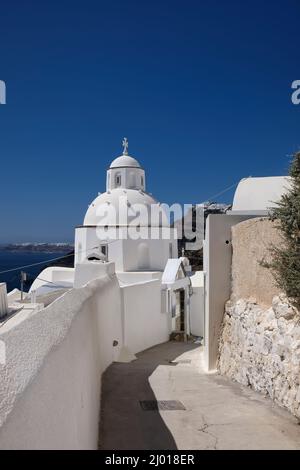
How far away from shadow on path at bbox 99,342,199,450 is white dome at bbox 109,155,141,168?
64.7 ft

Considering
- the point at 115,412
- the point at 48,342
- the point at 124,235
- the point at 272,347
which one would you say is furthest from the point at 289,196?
the point at 124,235

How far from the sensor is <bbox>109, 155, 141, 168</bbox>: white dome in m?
28.5

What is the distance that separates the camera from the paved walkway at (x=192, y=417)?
5.35 metres

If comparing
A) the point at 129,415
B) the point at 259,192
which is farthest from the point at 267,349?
the point at 259,192

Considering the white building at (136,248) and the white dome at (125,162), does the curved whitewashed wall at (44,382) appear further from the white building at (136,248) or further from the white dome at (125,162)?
the white dome at (125,162)

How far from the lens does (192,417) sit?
20.8ft

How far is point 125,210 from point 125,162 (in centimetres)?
490

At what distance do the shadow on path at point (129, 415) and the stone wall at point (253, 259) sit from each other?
2711mm

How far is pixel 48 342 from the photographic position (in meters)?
3.19

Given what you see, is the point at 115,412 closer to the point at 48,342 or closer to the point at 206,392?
the point at 206,392

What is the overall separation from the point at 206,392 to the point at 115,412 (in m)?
1.98

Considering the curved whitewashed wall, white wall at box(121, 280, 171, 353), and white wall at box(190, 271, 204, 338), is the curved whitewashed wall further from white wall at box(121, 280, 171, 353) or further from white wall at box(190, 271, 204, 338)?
white wall at box(190, 271, 204, 338)

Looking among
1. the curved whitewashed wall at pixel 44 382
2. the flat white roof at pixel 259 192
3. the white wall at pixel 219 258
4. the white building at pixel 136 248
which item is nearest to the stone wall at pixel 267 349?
the white wall at pixel 219 258

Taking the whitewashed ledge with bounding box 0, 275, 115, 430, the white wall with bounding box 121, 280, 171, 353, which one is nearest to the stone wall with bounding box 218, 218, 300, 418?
the whitewashed ledge with bounding box 0, 275, 115, 430
